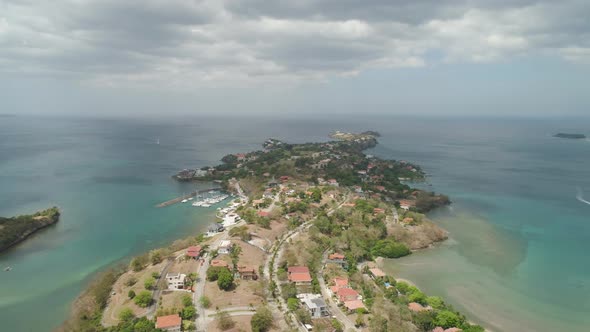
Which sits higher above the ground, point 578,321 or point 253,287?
point 253,287

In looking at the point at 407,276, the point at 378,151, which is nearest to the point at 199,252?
the point at 407,276

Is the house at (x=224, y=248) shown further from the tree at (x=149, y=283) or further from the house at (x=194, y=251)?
the tree at (x=149, y=283)

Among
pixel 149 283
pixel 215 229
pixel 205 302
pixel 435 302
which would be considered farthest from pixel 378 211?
pixel 149 283

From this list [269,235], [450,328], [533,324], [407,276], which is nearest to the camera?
[450,328]

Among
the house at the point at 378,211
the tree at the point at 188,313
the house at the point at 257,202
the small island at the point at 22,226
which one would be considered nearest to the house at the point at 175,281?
the tree at the point at 188,313

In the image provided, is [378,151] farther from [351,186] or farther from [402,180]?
[351,186]

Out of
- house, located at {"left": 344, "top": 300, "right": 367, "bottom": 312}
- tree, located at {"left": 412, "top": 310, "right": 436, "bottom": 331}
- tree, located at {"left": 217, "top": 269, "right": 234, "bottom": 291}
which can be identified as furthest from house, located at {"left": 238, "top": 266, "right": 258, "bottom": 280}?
tree, located at {"left": 412, "top": 310, "right": 436, "bottom": 331}
